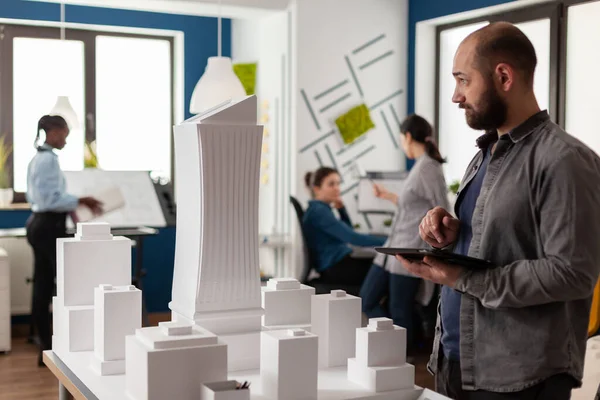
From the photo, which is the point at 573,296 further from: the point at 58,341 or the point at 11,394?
the point at 11,394

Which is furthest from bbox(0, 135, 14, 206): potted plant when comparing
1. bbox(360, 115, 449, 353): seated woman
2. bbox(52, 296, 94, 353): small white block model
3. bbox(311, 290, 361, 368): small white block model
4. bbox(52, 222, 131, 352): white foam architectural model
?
bbox(311, 290, 361, 368): small white block model

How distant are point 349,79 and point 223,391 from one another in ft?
14.7

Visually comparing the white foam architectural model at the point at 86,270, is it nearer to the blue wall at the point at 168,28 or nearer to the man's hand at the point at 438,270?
the man's hand at the point at 438,270

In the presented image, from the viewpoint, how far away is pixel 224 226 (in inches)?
83.5

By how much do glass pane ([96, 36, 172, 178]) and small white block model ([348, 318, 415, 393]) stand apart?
15.5 feet

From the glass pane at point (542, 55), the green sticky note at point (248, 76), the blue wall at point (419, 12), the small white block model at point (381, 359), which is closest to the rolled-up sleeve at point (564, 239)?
the small white block model at point (381, 359)

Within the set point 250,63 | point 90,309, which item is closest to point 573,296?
point 90,309

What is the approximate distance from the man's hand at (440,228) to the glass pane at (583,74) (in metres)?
3.18

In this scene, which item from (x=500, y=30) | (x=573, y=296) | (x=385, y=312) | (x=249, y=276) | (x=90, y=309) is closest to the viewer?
(x=573, y=296)

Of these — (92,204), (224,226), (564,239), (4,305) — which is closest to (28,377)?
(4,305)

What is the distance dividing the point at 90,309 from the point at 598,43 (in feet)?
11.9

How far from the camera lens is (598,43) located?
4754 millimetres

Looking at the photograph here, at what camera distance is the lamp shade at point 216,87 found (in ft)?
15.9

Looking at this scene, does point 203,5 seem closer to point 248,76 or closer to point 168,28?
point 248,76
